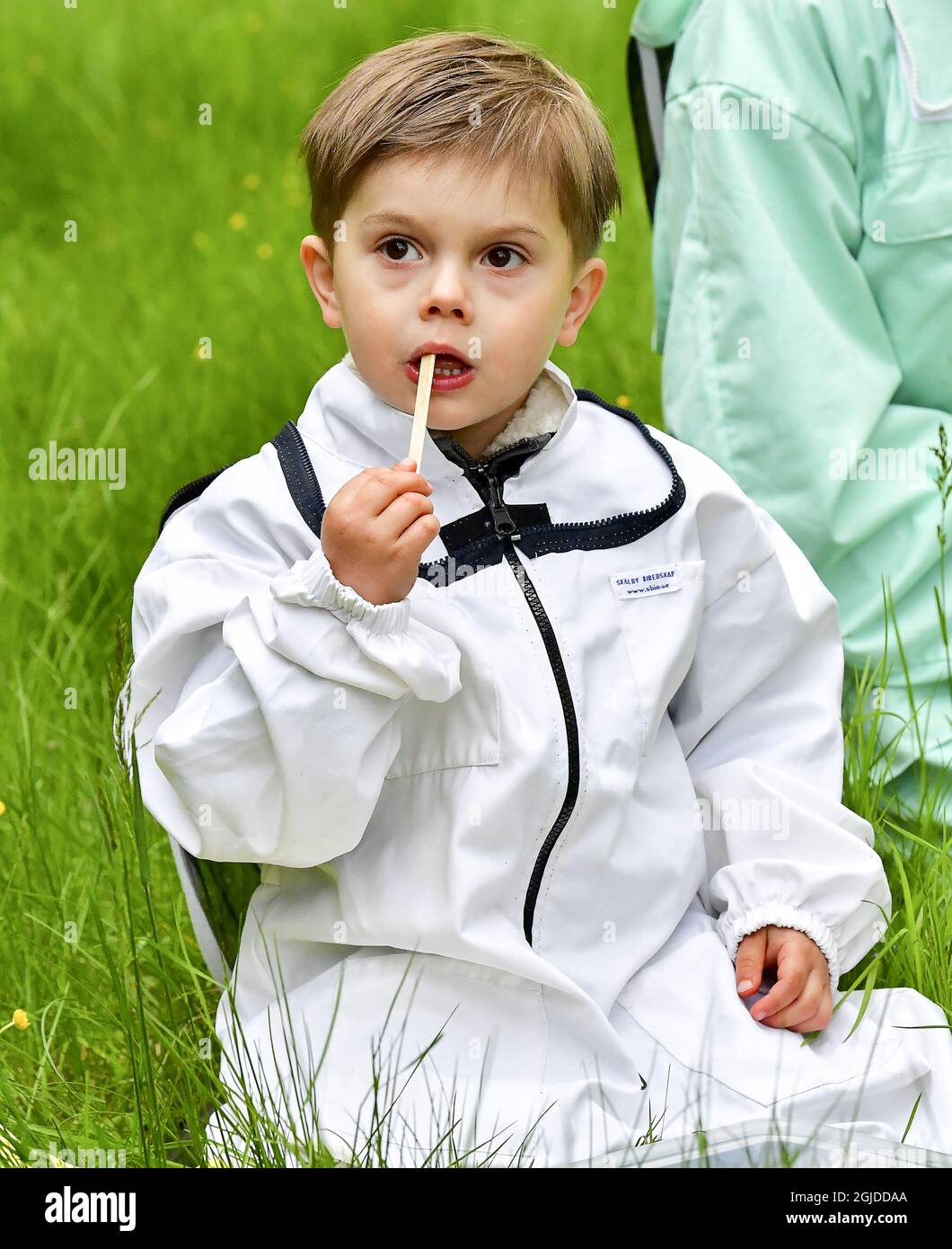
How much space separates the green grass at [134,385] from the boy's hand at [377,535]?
0.22m

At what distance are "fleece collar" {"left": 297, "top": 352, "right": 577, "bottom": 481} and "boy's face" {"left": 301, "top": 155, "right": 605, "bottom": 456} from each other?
0.9 inches

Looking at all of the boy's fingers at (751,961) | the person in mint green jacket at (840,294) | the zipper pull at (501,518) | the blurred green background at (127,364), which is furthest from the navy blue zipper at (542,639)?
the person in mint green jacket at (840,294)

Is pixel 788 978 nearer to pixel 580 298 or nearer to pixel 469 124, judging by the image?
pixel 580 298

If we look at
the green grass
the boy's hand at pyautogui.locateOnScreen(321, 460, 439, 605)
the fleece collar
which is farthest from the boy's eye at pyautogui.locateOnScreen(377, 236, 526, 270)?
the green grass

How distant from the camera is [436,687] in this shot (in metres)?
1.28

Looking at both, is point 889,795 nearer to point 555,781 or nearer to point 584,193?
point 555,781

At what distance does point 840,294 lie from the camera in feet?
6.08

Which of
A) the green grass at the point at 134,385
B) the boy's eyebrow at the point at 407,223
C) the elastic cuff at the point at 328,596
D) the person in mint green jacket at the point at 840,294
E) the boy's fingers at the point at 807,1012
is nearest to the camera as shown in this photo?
the elastic cuff at the point at 328,596

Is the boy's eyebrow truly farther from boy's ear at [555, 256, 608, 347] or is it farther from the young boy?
boy's ear at [555, 256, 608, 347]

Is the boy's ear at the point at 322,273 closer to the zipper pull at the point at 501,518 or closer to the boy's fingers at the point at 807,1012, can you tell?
the zipper pull at the point at 501,518

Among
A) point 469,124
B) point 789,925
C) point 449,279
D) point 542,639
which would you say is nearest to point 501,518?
point 542,639

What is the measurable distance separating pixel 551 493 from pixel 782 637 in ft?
0.98

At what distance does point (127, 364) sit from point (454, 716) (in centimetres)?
176

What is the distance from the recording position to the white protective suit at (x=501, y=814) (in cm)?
127
